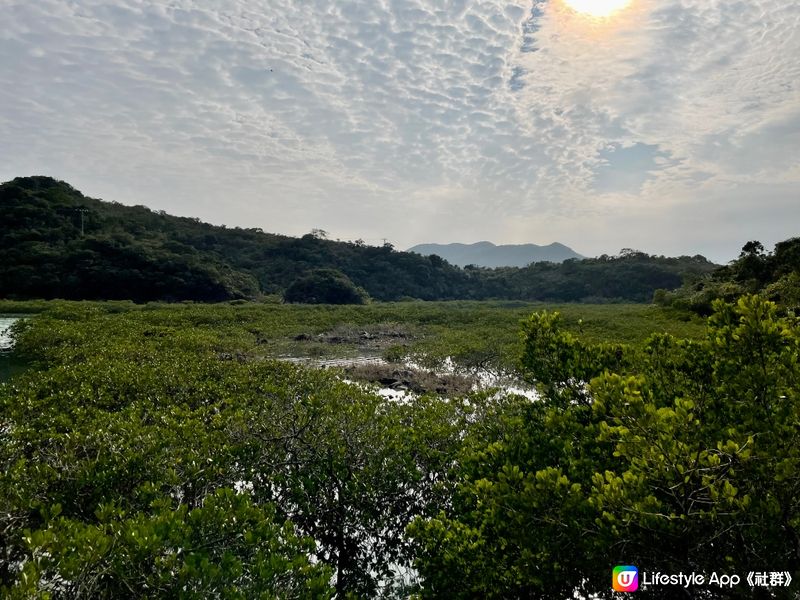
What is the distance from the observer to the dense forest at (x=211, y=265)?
54438 millimetres

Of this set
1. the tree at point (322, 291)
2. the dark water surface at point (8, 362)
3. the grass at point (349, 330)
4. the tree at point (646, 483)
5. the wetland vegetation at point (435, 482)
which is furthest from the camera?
the tree at point (322, 291)

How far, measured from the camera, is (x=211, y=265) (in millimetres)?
66062

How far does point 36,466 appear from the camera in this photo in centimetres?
527

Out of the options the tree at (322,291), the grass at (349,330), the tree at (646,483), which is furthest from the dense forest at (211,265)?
the tree at (646,483)

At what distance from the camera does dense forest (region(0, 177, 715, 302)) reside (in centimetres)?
5444

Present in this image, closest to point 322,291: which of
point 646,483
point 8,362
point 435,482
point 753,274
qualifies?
point 8,362

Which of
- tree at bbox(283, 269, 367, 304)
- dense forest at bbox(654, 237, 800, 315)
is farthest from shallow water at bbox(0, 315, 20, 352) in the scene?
dense forest at bbox(654, 237, 800, 315)

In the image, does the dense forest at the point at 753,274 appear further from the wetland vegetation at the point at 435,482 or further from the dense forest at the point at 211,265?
the wetland vegetation at the point at 435,482

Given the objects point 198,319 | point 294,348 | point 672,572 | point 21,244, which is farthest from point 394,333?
point 21,244

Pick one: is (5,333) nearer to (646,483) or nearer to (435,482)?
(435,482)

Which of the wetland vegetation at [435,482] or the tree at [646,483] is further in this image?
the wetland vegetation at [435,482]

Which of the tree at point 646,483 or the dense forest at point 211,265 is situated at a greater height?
the dense forest at point 211,265

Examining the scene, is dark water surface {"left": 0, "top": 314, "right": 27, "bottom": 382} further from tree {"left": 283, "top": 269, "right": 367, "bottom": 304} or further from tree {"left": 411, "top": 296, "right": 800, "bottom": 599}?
tree {"left": 283, "top": 269, "right": 367, "bottom": 304}

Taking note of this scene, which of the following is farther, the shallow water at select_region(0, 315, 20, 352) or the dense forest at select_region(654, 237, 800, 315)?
the dense forest at select_region(654, 237, 800, 315)
